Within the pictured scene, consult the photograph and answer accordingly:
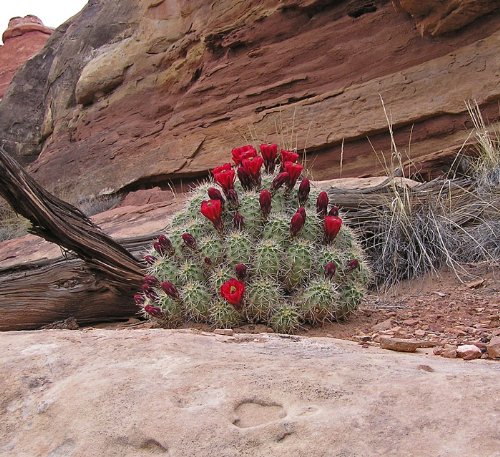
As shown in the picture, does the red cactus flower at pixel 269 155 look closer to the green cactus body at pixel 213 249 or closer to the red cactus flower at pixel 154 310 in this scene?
the green cactus body at pixel 213 249

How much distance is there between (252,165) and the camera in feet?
12.1

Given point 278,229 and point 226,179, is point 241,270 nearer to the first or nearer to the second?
point 278,229

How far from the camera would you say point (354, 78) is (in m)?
10.1

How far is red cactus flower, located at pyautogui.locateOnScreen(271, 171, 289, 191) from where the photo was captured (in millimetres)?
3736

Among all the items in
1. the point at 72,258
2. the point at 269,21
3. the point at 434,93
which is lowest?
the point at 434,93

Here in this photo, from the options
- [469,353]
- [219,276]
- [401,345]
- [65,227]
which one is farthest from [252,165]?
[469,353]

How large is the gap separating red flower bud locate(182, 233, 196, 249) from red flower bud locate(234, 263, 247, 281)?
0.33 m

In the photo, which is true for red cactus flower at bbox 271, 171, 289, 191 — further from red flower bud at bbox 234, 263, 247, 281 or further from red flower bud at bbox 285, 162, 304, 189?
red flower bud at bbox 234, 263, 247, 281

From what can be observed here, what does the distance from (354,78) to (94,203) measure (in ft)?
19.5

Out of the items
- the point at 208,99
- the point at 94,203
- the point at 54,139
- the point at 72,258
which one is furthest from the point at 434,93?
the point at 54,139

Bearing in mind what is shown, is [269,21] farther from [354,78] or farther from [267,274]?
[267,274]

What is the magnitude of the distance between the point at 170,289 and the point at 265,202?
706 mm

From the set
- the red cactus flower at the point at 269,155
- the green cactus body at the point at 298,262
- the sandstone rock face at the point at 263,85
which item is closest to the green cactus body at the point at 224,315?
the green cactus body at the point at 298,262

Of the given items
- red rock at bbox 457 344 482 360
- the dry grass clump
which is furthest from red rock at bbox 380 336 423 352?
the dry grass clump
